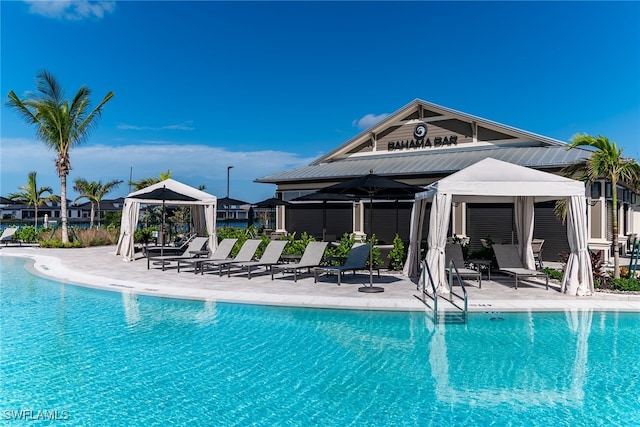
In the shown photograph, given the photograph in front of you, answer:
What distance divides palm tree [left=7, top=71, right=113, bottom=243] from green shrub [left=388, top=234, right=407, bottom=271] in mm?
18605

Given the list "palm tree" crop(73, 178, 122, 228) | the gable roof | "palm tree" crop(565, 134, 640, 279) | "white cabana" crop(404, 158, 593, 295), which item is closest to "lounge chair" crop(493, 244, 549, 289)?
"white cabana" crop(404, 158, 593, 295)

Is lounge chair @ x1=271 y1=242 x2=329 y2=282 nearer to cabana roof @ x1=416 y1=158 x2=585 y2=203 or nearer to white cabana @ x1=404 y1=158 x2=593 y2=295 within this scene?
white cabana @ x1=404 y1=158 x2=593 y2=295

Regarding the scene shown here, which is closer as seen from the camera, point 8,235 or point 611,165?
point 611,165

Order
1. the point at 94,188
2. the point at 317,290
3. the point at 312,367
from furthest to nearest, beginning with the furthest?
the point at 94,188 → the point at 317,290 → the point at 312,367

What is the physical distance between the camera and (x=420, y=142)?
21688mm

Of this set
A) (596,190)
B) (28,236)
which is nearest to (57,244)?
(28,236)

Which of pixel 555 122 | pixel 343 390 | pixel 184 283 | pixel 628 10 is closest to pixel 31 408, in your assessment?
pixel 343 390

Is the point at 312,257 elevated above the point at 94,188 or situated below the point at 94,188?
below

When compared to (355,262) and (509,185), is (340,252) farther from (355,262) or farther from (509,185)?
(509,185)

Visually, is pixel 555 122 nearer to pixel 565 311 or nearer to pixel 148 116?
pixel 565 311

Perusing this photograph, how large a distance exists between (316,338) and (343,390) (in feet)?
6.70

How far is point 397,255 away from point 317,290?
387 centimetres

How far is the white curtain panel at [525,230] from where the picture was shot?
1257 cm

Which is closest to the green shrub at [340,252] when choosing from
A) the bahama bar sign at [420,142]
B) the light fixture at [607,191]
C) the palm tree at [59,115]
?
the light fixture at [607,191]
